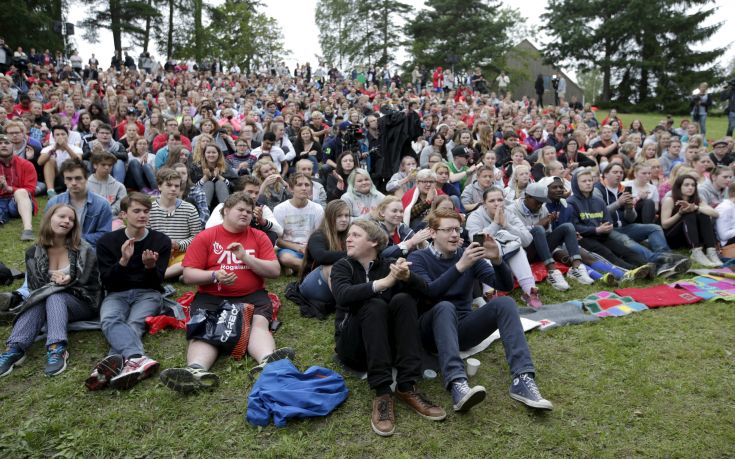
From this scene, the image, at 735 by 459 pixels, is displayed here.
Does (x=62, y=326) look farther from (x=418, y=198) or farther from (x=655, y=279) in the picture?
(x=655, y=279)

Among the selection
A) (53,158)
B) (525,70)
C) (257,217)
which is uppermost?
(525,70)

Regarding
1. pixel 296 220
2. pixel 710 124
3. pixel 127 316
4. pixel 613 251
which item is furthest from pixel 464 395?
pixel 710 124

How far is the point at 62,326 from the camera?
12.5 ft

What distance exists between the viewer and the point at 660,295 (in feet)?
16.8

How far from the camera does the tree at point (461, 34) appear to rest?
36969 mm

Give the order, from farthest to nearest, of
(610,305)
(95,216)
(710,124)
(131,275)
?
(710,124), (95,216), (610,305), (131,275)

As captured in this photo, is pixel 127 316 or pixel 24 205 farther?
pixel 24 205

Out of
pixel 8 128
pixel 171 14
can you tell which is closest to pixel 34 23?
pixel 171 14

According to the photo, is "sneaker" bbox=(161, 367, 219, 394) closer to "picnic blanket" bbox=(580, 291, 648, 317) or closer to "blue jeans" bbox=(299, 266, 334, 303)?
"blue jeans" bbox=(299, 266, 334, 303)

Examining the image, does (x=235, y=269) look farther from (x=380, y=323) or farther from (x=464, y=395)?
(x=464, y=395)

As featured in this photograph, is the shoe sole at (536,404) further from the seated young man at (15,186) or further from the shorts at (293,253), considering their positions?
the seated young man at (15,186)

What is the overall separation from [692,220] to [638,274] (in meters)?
1.49

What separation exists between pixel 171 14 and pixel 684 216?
35074mm

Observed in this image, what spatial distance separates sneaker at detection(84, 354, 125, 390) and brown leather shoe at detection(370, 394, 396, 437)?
5.90 ft
